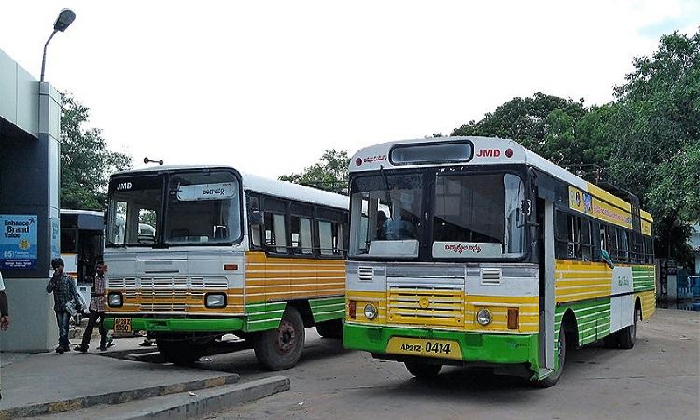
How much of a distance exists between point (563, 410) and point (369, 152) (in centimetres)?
377

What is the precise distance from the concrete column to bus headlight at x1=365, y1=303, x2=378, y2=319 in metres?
6.22

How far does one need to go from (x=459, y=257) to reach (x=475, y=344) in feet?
3.21

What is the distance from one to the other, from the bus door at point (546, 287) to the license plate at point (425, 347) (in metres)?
1.22

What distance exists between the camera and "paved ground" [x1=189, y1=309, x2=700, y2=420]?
26.7ft

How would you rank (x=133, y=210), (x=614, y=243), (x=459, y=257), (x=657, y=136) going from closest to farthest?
(x=459, y=257)
(x=133, y=210)
(x=614, y=243)
(x=657, y=136)

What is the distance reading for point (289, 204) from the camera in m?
11.9

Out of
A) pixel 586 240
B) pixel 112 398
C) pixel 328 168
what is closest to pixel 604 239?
pixel 586 240

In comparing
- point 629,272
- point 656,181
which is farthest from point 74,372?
point 656,181

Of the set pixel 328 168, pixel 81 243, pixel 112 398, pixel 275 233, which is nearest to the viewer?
pixel 112 398

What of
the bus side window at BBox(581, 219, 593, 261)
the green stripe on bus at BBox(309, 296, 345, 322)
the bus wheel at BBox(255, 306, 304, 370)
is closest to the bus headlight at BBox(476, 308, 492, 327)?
the bus side window at BBox(581, 219, 593, 261)

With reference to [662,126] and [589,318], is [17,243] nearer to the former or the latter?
[589,318]

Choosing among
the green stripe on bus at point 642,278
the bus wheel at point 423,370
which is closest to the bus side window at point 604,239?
the green stripe on bus at point 642,278

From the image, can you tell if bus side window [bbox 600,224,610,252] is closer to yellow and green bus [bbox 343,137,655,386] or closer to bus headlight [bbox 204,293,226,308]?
yellow and green bus [bbox 343,137,655,386]

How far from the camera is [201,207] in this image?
10383mm
